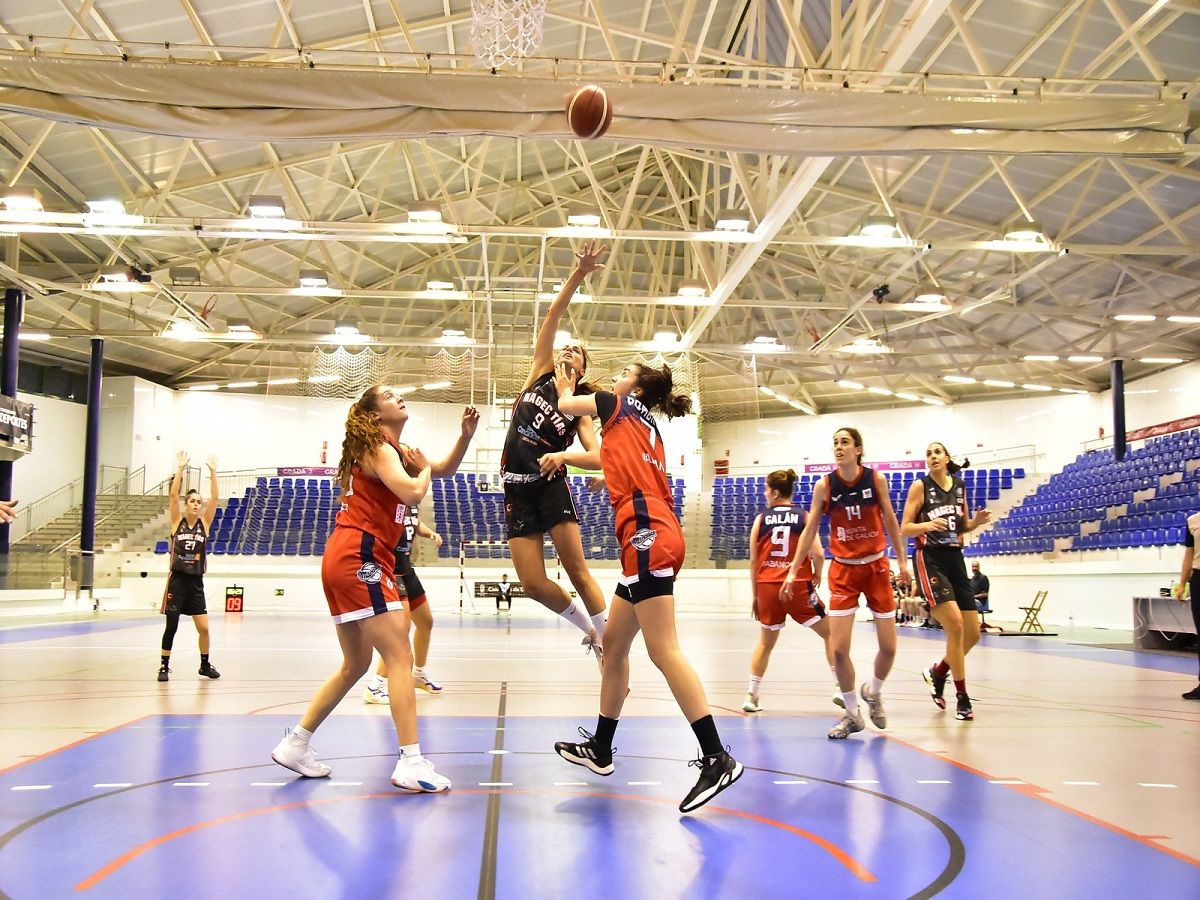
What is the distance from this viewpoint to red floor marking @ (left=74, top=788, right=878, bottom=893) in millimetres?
2936

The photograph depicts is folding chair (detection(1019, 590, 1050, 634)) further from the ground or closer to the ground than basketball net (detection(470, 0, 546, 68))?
closer to the ground

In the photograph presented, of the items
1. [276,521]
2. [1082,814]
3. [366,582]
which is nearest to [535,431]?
[366,582]

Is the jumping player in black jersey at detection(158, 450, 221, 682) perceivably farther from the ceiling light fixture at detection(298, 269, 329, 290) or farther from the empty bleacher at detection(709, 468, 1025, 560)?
the empty bleacher at detection(709, 468, 1025, 560)

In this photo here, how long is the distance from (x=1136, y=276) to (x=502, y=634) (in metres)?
18.9

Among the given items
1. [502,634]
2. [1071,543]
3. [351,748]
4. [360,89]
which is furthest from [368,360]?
[351,748]

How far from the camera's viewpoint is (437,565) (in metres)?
26.7

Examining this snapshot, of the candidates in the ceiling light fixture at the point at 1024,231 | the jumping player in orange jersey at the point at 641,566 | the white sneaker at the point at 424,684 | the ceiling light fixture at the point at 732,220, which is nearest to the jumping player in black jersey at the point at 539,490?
the jumping player in orange jersey at the point at 641,566

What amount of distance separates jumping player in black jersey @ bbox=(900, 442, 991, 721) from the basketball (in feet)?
13.2

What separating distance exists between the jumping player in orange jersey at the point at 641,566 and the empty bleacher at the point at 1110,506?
18.1 metres

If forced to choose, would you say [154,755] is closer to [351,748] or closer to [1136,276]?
[351,748]

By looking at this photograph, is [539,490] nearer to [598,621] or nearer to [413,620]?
[598,621]

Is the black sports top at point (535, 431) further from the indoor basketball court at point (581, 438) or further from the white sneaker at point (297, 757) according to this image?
the white sneaker at point (297, 757)

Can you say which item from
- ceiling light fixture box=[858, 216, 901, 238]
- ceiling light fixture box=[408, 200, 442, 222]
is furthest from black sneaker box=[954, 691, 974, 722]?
ceiling light fixture box=[408, 200, 442, 222]

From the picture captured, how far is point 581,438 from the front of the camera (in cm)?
576
